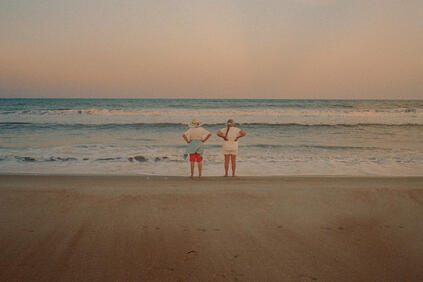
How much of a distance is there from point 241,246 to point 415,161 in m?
8.98

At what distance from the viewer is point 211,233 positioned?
3363mm

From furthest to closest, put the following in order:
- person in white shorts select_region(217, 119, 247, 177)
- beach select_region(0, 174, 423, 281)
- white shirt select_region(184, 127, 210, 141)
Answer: person in white shorts select_region(217, 119, 247, 177)
white shirt select_region(184, 127, 210, 141)
beach select_region(0, 174, 423, 281)

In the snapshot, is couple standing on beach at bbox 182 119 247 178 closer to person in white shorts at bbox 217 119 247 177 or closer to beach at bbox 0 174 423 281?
person in white shorts at bbox 217 119 247 177

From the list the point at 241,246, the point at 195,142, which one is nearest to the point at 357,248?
the point at 241,246

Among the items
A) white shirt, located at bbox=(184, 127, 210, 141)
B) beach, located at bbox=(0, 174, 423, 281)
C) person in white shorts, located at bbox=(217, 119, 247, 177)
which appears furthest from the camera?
person in white shorts, located at bbox=(217, 119, 247, 177)

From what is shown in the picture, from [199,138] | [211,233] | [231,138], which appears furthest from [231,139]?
[211,233]

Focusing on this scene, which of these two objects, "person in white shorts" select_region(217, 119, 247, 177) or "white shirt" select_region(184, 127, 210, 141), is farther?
"person in white shorts" select_region(217, 119, 247, 177)

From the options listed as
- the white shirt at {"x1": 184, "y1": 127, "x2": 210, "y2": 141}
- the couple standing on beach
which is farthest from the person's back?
the white shirt at {"x1": 184, "y1": 127, "x2": 210, "y2": 141}

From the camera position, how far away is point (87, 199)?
14.7ft

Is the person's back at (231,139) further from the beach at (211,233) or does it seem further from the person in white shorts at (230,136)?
the beach at (211,233)

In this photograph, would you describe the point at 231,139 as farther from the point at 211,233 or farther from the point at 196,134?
the point at 211,233

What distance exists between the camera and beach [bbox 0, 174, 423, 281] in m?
2.64

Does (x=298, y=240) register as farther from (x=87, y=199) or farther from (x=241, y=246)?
(x=87, y=199)

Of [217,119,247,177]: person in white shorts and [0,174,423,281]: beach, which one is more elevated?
[217,119,247,177]: person in white shorts
